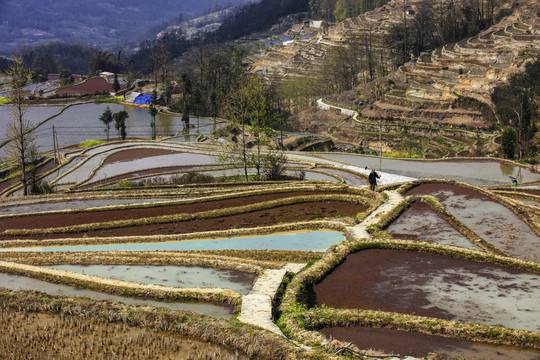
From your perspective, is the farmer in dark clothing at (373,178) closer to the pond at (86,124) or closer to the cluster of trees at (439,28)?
the pond at (86,124)

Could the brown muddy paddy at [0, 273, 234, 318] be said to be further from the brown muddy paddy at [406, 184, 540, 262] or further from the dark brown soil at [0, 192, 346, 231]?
the brown muddy paddy at [406, 184, 540, 262]

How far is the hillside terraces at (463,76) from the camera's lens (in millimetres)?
71750

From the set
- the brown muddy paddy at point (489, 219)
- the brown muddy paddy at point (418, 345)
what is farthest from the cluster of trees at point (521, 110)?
the brown muddy paddy at point (418, 345)

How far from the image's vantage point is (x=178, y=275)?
16812mm

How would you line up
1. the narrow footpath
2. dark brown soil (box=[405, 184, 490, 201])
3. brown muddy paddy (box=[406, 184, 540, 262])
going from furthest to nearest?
dark brown soil (box=[405, 184, 490, 201])
brown muddy paddy (box=[406, 184, 540, 262])
the narrow footpath

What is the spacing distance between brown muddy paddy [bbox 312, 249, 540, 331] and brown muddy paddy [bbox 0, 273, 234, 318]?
7.88 ft

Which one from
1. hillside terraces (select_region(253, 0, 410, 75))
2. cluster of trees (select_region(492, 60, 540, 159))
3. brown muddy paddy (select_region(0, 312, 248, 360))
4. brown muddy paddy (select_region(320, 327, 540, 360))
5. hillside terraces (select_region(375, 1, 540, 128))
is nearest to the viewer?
brown muddy paddy (select_region(320, 327, 540, 360))

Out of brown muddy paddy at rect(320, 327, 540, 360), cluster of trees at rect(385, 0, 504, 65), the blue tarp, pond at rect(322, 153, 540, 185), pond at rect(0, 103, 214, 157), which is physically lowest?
brown muddy paddy at rect(320, 327, 540, 360)

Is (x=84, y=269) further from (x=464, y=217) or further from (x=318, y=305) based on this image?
(x=464, y=217)

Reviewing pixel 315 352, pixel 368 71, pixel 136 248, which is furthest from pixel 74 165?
pixel 368 71

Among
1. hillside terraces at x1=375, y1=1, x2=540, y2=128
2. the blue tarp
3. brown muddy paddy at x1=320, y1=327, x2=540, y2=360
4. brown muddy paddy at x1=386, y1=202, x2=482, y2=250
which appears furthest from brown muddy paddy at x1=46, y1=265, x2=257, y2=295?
the blue tarp

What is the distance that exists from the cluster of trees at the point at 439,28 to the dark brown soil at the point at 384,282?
92.2 meters

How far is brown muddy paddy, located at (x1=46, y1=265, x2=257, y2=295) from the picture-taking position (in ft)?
51.7

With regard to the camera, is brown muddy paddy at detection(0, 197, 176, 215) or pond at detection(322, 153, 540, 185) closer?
brown muddy paddy at detection(0, 197, 176, 215)
